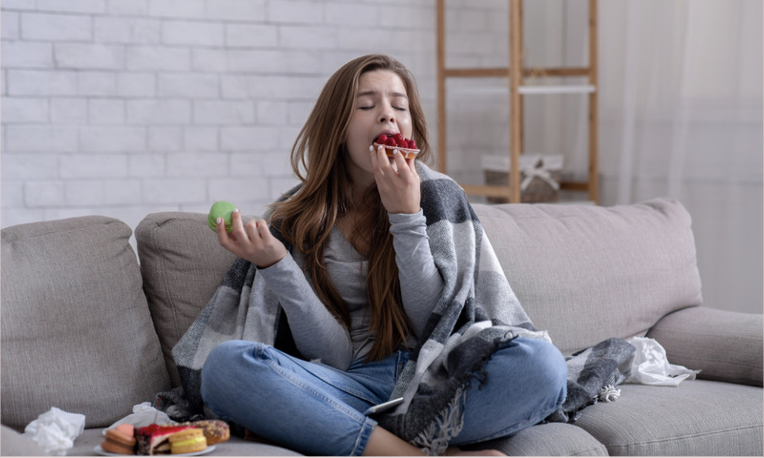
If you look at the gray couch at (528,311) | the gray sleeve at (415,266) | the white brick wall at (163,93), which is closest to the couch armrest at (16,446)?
the gray couch at (528,311)

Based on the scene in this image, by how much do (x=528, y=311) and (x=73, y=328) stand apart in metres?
1.08

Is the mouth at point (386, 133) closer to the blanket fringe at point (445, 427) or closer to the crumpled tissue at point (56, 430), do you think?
the blanket fringe at point (445, 427)

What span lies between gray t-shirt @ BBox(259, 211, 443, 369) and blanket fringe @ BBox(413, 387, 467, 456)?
11.6 inches

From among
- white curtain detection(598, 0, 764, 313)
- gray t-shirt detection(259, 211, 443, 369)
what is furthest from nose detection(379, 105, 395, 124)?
white curtain detection(598, 0, 764, 313)

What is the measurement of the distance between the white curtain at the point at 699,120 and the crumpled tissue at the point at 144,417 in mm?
2223

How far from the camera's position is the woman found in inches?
59.7

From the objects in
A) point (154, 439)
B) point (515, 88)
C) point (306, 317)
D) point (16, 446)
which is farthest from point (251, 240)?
point (515, 88)

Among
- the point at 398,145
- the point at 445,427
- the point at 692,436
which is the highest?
the point at 398,145

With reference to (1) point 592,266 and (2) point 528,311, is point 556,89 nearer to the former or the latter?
(1) point 592,266

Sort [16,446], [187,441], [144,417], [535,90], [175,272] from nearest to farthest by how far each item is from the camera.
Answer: [16,446] → [187,441] → [144,417] → [175,272] → [535,90]

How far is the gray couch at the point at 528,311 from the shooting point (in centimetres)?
167

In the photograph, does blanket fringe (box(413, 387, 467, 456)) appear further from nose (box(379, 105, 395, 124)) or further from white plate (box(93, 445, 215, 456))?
nose (box(379, 105, 395, 124))

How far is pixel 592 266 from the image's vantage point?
7.26 feet

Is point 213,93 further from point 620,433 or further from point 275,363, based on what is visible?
point 620,433
